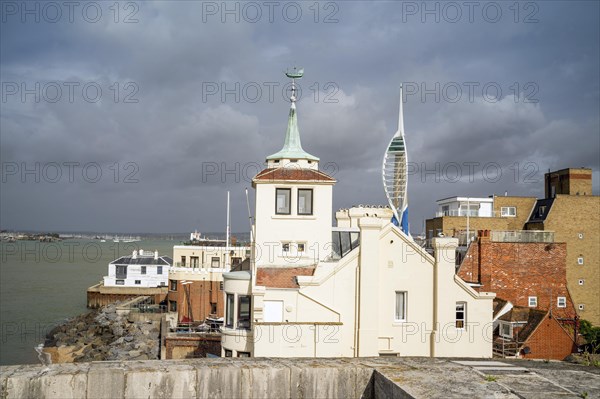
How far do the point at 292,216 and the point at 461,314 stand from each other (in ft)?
26.1

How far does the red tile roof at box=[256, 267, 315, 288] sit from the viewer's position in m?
24.3

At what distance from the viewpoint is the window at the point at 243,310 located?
2414cm

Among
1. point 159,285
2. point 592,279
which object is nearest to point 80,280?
point 159,285

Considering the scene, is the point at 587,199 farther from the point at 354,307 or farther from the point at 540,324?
the point at 354,307

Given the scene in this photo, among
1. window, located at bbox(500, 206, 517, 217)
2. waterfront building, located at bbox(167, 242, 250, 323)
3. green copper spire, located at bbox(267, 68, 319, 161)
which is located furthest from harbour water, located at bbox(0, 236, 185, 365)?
window, located at bbox(500, 206, 517, 217)

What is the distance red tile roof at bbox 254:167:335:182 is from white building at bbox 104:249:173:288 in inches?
2411

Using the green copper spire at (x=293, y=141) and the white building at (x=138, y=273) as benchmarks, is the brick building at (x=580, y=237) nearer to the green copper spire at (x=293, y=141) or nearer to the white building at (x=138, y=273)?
the green copper spire at (x=293, y=141)

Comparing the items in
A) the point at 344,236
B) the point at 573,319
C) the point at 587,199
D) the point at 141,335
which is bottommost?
the point at 141,335

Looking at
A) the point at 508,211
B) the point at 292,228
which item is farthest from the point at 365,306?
the point at 508,211

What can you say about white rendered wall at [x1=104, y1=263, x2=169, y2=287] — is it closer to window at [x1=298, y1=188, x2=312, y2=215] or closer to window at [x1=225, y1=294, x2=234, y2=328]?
window at [x1=298, y1=188, x2=312, y2=215]

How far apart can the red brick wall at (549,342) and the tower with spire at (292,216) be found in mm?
10847

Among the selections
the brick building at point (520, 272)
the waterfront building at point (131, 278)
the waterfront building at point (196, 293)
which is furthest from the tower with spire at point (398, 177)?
the waterfront building at point (131, 278)

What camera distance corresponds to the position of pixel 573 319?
3450cm

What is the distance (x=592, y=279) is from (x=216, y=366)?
44.3 meters
